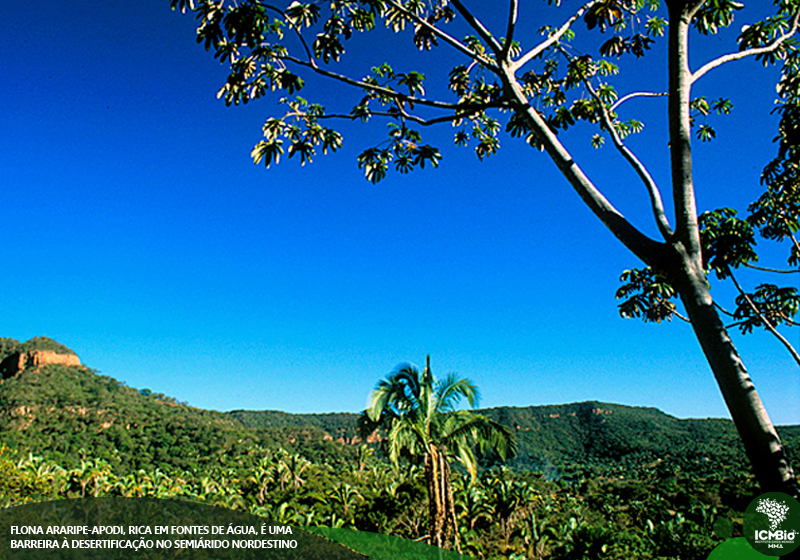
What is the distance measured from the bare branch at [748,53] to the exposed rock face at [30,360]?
348ft

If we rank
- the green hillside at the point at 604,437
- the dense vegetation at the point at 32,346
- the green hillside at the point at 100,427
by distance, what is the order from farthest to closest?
the dense vegetation at the point at 32,346, the green hillside at the point at 604,437, the green hillside at the point at 100,427

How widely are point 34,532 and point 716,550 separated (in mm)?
17209

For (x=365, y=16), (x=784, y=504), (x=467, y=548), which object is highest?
(x=365, y=16)

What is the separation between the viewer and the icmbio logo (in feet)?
8.66

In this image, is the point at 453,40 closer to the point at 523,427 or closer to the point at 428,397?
the point at 428,397

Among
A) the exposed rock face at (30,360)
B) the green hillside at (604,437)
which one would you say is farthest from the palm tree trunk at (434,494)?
the exposed rock face at (30,360)

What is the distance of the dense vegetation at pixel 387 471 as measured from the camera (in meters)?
25.1

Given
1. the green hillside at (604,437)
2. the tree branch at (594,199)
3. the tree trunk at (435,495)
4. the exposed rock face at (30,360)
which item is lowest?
the green hillside at (604,437)

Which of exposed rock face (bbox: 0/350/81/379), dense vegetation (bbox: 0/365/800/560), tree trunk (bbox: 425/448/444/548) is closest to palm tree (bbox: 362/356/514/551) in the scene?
tree trunk (bbox: 425/448/444/548)

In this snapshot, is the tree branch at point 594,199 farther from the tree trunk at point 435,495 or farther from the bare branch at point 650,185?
the tree trunk at point 435,495

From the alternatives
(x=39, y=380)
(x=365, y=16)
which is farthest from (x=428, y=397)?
(x=39, y=380)

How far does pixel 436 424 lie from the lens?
13.4m

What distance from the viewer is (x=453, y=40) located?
429 cm

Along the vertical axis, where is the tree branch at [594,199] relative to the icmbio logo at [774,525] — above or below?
above
